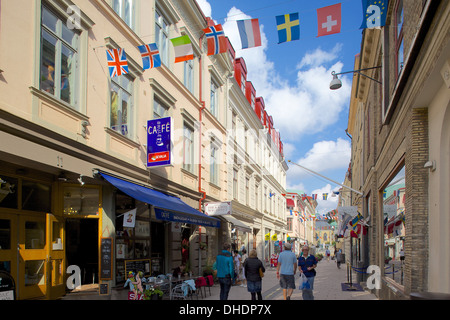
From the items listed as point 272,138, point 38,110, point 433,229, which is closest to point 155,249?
point 38,110

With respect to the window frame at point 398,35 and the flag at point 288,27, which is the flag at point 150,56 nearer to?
the flag at point 288,27

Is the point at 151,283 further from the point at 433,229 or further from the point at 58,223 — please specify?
the point at 433,229

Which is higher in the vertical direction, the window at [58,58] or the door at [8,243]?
the window at [58,58]

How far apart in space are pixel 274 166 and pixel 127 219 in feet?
101

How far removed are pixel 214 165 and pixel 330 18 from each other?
41.2 feet

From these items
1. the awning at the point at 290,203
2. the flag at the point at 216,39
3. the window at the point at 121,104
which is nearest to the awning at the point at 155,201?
the window at the point at 121,104

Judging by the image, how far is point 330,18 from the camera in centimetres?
891

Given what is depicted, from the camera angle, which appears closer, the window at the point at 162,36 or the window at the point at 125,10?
the window at the point at 125,10

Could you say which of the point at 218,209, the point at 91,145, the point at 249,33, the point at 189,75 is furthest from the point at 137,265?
the point at 189,75

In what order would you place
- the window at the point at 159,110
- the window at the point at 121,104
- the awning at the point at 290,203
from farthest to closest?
1. the awning at the point at 290,203
2. the window at the point at 159,110
3. the window at the point at 121,104

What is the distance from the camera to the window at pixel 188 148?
16.9m

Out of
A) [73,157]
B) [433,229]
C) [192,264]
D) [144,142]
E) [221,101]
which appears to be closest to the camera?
[433,229]

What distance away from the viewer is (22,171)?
873cm

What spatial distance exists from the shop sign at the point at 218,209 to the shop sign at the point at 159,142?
18.2 ft
